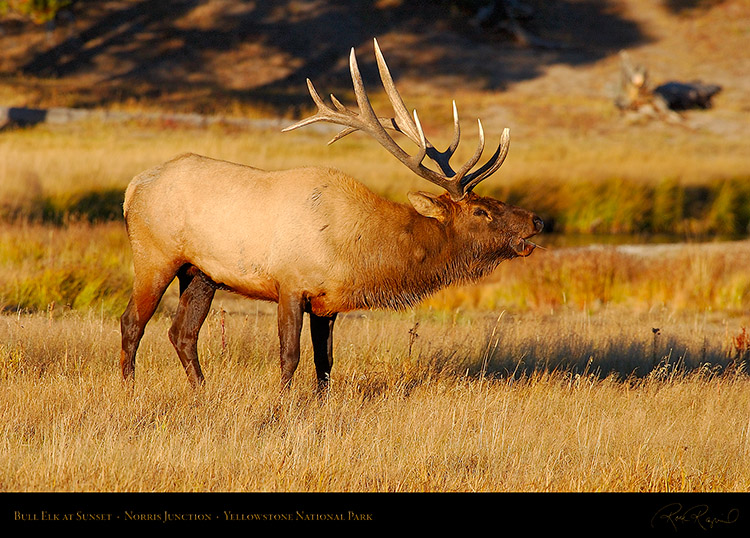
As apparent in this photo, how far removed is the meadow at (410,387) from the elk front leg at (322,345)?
0.20 meters

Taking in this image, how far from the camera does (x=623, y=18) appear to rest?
185 feet

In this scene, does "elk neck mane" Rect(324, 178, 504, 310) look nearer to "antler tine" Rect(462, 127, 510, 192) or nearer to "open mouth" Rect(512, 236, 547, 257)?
"open mouth" Rect(512, 236, 547, 257)

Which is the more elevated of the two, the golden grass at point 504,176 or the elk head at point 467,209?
the elk head at point 467,209

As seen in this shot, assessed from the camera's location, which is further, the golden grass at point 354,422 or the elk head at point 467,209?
the elk head at point 467,209

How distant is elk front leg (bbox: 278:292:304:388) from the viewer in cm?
673

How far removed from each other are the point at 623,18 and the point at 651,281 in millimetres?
46512

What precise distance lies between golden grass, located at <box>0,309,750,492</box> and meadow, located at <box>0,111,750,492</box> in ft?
0.06

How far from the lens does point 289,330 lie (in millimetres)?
6762

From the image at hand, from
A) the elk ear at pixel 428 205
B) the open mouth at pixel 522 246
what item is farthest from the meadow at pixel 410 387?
the elk ear at pixel 428 205

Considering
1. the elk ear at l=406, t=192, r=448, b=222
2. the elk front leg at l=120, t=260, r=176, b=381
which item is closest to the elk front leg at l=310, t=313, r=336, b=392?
the elk ear at l=406, t=192, r=448, b=222

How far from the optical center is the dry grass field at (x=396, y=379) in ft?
18.0

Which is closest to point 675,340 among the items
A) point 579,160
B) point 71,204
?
point 71,204
